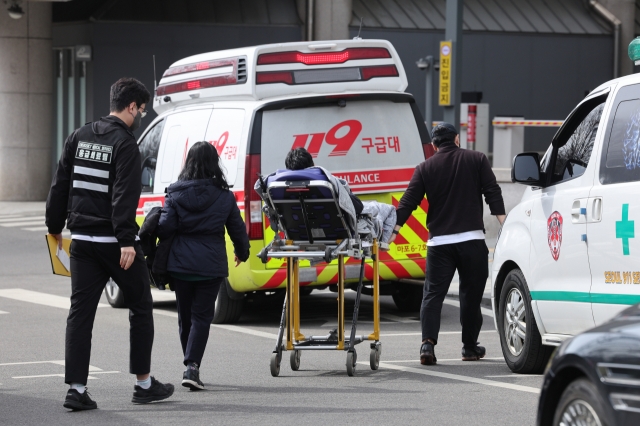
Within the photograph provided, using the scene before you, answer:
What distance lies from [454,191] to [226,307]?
9.23 ft

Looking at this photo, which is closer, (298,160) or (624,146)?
(624,146)

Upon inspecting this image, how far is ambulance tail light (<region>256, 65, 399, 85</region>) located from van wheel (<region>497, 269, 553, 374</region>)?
11.1 ft

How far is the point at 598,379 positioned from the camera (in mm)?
4223

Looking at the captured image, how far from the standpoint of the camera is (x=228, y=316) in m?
10.8

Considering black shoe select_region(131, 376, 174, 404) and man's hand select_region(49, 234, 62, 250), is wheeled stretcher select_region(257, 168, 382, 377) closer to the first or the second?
black shoe select_region(131, 376, 174, 404)

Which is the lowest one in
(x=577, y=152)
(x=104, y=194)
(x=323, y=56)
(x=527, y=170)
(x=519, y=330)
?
(x=519, y=330)

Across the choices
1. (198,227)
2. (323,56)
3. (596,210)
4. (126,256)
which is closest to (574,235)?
(596,210)

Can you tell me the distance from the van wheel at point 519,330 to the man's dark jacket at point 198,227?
1.77 meters

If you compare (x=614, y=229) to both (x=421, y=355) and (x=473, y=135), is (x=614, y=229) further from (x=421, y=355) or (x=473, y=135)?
(x=473, y=135)

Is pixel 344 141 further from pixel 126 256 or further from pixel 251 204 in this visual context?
pixel 126 256

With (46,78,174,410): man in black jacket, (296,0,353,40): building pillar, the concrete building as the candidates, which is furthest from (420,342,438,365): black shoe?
(296,0,353,40): building pillar

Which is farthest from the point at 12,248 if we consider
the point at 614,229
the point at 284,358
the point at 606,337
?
the point at 606,337

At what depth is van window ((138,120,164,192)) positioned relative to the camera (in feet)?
38.6

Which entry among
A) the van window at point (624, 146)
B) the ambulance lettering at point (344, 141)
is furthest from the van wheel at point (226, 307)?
the van window at point (624, 146)
